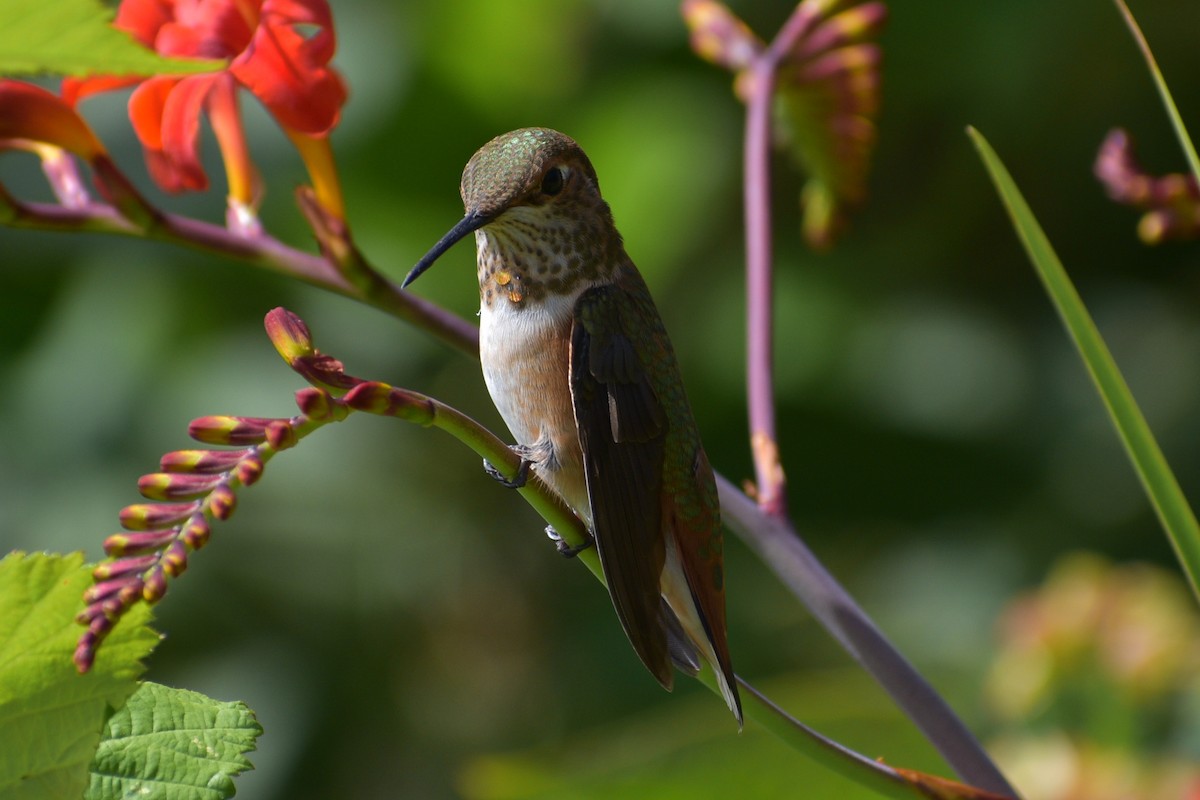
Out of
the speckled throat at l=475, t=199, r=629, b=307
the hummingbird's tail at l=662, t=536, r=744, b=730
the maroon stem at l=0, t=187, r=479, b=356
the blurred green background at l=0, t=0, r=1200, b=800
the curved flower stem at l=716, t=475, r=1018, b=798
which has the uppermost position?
the maroon stem at l=0, t=187, r=479, b=356

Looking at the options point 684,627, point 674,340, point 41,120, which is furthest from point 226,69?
point 674,340

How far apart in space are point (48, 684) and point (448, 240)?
0.41 m

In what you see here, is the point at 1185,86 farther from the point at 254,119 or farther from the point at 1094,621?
the point at 254,119

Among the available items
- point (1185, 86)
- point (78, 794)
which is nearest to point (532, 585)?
point (1185, 86)

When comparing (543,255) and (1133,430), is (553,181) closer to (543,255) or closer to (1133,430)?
A: (543,255)

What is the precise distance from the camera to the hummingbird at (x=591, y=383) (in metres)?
1.14

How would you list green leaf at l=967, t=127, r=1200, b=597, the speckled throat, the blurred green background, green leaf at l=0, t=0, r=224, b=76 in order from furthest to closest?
the blurred green background, the speckled throat, green leaf at l=967, t=127, r=1200, b=597, green leaf at l=0, t=0, r=224, b=76

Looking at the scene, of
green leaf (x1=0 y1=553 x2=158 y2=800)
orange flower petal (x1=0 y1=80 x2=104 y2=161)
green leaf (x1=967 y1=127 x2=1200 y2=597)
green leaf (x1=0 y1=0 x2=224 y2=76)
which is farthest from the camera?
orange flower petal (x1=0 y1=80 x2=104 y2=161)

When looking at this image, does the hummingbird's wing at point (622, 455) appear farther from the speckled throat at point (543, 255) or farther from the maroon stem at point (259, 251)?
the maroon stem at point (259, 251)

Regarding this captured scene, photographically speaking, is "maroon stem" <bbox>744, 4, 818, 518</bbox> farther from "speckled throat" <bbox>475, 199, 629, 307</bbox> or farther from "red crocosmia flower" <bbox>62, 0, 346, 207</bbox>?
"red crocosmia flower" <bbox>62, 0, 346, 207</bbox>

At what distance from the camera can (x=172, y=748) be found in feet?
2.60

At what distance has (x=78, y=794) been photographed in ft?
2.48

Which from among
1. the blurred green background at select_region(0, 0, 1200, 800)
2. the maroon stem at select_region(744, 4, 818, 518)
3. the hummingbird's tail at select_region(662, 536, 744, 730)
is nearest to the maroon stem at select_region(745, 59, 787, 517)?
the maroon stem at select_region(744, 4, 818, 518)

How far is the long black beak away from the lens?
998 millimetres
